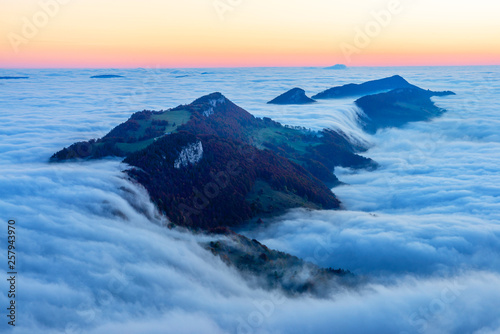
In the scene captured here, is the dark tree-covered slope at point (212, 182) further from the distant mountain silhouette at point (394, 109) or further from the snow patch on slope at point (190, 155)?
the distant mountain silhouette at point (394, 109)

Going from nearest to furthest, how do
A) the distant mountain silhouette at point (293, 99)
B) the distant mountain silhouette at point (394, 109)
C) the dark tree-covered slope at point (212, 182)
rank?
the dark tree-covered slope at point (212, 182)
the distant mountain silhouette at point (394, 109)
the distant mountain silhouette at point (293, 99)

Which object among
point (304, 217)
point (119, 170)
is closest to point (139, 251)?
point (119, 170)

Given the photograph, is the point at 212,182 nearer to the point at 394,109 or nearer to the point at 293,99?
the point at 293,99

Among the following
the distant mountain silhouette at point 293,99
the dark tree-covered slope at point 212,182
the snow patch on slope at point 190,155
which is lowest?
the dark tree-covered slope at point 212,182

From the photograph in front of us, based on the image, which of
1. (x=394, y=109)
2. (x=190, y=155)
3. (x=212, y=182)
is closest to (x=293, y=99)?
(x=394, y=109)

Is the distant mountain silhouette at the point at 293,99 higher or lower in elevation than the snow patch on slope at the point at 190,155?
higher

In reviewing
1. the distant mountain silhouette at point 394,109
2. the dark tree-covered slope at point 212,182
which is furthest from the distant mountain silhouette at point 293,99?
the dark tree-covered slope at point 212,182

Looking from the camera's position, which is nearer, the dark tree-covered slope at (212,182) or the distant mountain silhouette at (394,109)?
the dark tree-covered slope at (212,182)

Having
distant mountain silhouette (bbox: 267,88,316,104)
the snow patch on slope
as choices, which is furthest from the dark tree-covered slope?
distant mountain silhouette (bbox: 267,88,316,104)

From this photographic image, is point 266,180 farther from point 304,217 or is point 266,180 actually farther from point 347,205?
point 347,205

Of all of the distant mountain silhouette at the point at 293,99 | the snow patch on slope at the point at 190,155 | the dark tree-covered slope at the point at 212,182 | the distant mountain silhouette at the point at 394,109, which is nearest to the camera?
the dark tree-covered slope at the point at 212,182
